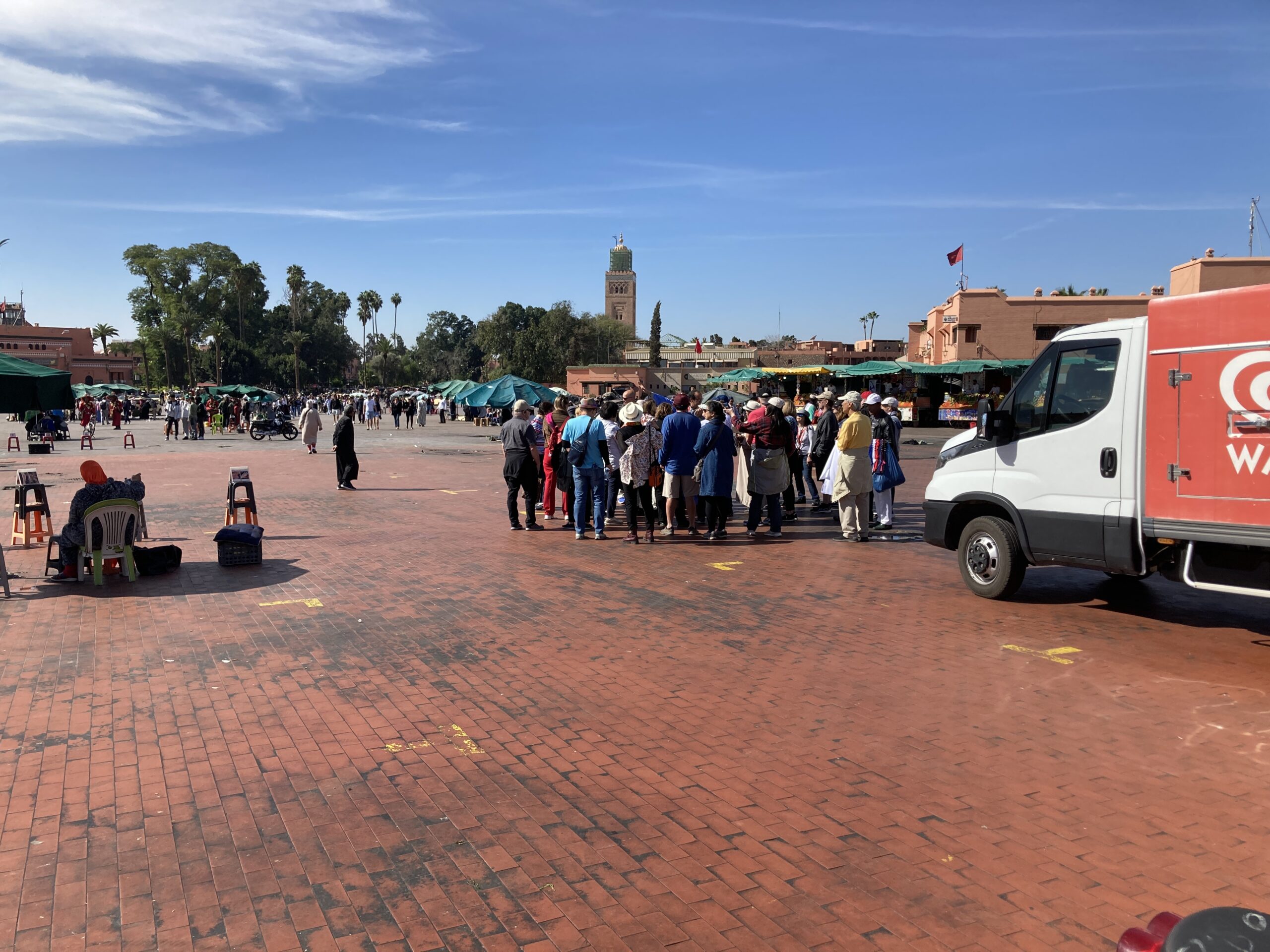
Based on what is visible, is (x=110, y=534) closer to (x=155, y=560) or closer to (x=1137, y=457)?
(x=155, y=560)

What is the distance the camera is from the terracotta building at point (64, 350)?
279 ft

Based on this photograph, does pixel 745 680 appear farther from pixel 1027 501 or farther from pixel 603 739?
pixel 1027 501

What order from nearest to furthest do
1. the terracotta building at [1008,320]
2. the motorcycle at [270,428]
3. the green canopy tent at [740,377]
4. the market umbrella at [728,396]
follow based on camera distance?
the market umbrella at [728,396], the motorcycle at [270,428], the green canopy tent at [740,377], the terracotta building at [1008,320]

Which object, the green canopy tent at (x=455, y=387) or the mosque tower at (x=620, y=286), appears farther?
the mosque tower at (x=620, y=286)

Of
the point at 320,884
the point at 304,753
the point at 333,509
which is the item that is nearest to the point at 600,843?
the point at 320,884

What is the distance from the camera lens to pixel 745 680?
606cm

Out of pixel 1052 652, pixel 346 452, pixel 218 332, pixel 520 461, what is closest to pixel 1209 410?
pixel 1052 652

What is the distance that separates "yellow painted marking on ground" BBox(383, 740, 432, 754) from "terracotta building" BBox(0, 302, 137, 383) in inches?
3398

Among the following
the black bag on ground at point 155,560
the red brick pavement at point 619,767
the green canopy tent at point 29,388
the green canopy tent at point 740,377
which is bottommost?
the red brick pavement at point 619,767

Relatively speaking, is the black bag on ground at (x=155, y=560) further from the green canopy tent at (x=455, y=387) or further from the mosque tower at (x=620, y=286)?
the mosque tower at (x=620, y=286)

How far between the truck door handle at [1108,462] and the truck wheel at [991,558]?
1.01 meters

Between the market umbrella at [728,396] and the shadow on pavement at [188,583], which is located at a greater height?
the market umbrella at [728,396]

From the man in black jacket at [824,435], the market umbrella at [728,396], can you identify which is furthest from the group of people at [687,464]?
the market umbrella at [728,396]

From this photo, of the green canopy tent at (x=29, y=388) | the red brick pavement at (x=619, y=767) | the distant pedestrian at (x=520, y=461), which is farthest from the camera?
the distant pedestrian at (x=520, y=461)
